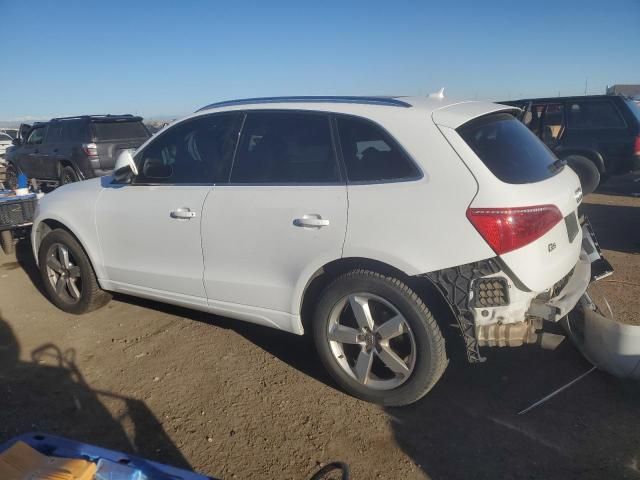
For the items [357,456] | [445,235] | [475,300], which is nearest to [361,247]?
[445,235]

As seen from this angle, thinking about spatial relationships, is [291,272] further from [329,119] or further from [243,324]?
[243,324]

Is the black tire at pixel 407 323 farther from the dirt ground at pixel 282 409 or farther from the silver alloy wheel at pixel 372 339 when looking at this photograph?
the dirt ground at pixel 282 409

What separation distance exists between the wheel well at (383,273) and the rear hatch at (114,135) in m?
8.99

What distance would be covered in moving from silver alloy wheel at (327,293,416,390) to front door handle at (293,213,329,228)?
45cm

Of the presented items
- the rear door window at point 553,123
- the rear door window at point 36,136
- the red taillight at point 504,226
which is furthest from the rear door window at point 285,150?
the rear door window at point 36,136

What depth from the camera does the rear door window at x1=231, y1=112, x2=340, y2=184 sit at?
120 inches

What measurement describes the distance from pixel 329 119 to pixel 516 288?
148cm

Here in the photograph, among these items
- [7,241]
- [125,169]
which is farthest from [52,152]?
[125,169]

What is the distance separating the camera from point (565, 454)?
8.25 ft

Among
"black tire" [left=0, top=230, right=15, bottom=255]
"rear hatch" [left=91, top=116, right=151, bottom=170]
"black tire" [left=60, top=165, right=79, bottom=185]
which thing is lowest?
"black tire" [left=0, top=230, right=15, bottom=255]

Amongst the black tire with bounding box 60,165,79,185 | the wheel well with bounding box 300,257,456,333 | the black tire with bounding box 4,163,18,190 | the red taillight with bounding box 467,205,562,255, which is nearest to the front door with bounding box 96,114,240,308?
the wheel well with bounding box 300,257,456,333

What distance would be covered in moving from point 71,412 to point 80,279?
170 cm

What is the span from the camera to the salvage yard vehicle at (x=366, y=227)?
260 centimetres

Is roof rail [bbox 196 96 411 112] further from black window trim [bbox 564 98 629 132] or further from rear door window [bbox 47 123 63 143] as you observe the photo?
rear door window [bbox 47 123 63 143]
